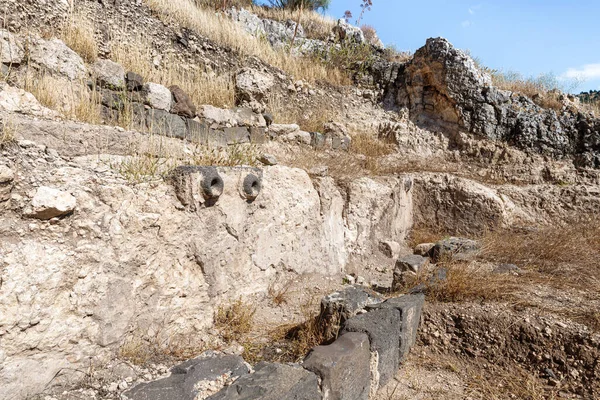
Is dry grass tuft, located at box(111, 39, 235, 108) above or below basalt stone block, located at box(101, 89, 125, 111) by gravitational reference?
above

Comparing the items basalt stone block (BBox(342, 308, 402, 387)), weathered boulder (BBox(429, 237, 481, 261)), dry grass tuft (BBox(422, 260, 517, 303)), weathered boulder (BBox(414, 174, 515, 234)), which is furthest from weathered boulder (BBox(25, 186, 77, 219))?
weathered boulder (BBox(414, 174, 515, 234))

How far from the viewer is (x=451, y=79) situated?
26.1 ft

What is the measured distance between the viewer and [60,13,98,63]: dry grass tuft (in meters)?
4.91

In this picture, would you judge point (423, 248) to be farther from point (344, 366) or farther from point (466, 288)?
point (344, 366)

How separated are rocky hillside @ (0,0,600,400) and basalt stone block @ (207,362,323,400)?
0.01m

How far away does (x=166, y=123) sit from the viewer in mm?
4582

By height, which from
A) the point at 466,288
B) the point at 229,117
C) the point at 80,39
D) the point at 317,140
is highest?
the point at 80,39

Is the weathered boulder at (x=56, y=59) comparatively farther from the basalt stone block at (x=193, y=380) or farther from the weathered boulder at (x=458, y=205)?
the weathered boulder at (x=458, y=205)

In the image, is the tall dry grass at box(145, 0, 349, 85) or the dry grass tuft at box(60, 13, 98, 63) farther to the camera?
the tall dry grass at box(145, 0, 349, 85)

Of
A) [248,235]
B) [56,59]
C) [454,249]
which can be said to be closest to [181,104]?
[56,59]

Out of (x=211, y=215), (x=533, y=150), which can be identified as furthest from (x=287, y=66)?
(x=211, y=215)

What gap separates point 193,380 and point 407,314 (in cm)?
175

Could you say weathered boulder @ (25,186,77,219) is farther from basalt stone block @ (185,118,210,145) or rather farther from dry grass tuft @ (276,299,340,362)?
basalt stone block @ (185,118,210,145)

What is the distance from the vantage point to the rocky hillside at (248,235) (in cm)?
227
